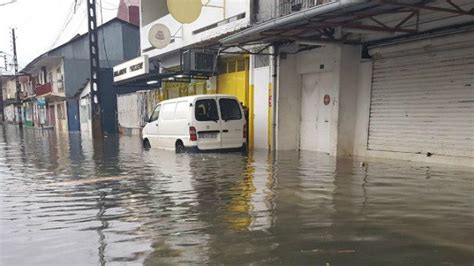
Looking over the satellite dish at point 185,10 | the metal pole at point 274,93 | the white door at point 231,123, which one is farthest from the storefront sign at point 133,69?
the white door at point 231,123

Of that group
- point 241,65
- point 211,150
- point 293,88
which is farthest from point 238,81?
point 211,150

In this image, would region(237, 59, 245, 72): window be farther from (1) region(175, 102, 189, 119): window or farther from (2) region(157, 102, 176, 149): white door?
(1) region(175, 102, 189, 119): window

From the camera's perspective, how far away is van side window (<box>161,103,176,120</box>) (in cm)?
1258

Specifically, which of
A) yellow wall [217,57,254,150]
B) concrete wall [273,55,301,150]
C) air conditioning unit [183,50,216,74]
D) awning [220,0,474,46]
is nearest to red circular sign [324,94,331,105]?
concrete wall [273,55,301,150]

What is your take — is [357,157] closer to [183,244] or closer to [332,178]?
[332,178]

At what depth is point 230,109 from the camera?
39.4ft

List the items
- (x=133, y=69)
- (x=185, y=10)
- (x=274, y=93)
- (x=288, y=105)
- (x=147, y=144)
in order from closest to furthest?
1. (x=274, y=93)
2. (x=288, y=105)
3. (x=185, y=10)
4. (x=147, y=144)
5. (x=133, y=69)

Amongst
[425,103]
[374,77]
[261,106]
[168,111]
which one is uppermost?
[374,77]

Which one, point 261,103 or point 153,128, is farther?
point 261,103

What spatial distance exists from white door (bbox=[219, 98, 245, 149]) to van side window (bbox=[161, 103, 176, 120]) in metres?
1.71

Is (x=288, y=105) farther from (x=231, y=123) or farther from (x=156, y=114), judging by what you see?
(x=156, y=114)

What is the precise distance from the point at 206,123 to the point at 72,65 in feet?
98.1

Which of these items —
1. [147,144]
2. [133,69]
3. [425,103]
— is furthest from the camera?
[133,69]

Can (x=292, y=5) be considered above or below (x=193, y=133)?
above
